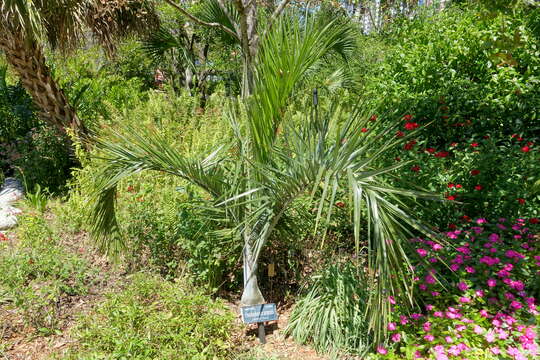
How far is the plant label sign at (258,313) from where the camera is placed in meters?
3.10

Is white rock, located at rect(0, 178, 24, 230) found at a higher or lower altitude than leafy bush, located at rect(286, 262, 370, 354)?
higher

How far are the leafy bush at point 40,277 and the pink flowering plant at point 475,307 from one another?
97.1 inches

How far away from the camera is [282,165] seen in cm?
355

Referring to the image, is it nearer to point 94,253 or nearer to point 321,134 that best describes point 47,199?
point 94,253

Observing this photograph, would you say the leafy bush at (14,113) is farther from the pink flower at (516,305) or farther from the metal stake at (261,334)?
the pink flower at (516,305)

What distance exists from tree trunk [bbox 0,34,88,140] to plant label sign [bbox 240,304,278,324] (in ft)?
11.4

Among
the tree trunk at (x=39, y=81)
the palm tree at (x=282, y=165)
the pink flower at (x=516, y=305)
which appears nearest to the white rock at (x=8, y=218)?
the tree trunk at (x=39, y=81)

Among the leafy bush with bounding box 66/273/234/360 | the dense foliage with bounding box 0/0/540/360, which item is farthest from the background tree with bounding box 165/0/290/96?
the leafy bush with bounding box 66/273/234/360

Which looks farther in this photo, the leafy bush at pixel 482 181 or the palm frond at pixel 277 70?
the leafy bush at pixel 482 181

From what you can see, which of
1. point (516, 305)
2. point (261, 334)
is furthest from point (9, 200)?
point (516, 305)

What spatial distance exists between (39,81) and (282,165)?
4173 millimetres

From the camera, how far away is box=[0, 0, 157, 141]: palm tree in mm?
4711

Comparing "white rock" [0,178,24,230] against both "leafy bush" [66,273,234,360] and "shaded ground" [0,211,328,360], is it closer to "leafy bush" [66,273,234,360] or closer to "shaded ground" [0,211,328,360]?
"shaded ground" [0,211,328,360]

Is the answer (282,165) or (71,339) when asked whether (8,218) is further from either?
(282,165)
